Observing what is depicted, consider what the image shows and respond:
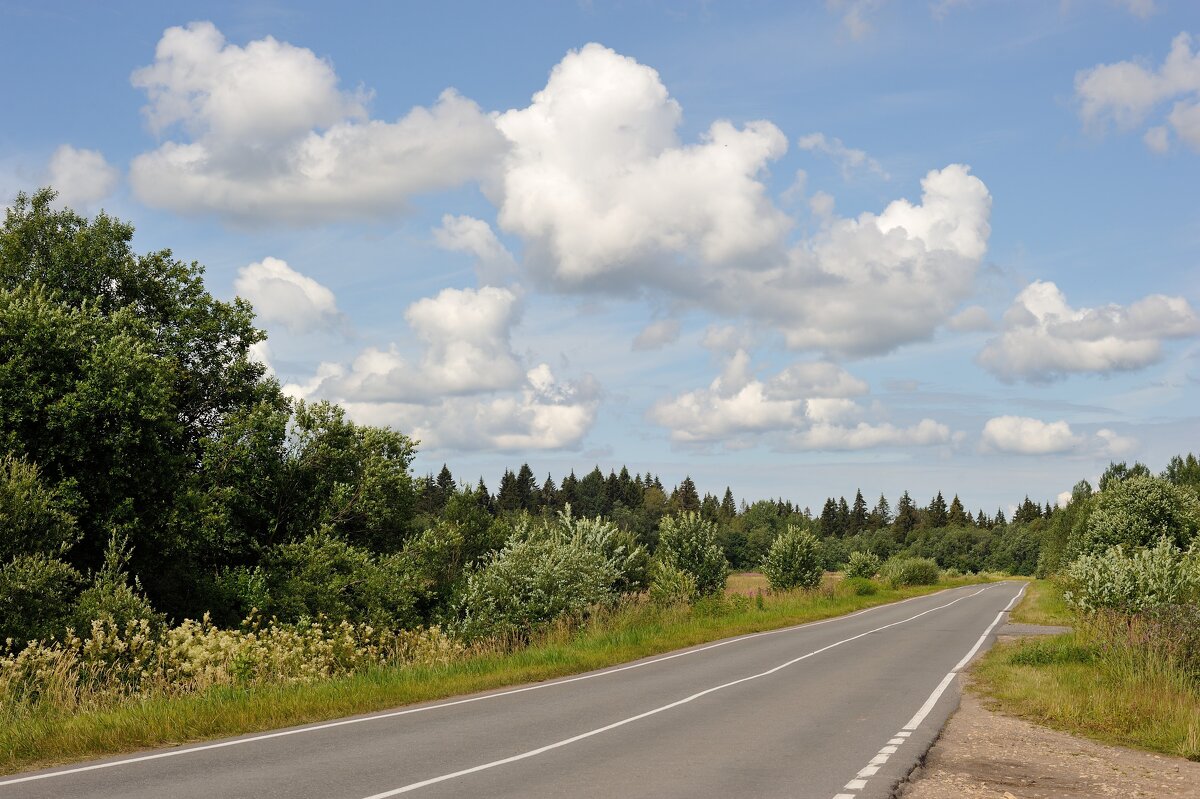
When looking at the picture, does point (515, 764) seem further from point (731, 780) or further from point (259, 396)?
point (259, 396)

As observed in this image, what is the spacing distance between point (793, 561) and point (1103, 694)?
116 ft

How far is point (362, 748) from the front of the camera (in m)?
10.1

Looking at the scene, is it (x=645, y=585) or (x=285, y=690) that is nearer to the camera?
(x=285, y=690)

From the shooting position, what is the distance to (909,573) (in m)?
74.8

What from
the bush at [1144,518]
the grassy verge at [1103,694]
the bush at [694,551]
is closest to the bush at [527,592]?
the grassy verge at [1103,694]

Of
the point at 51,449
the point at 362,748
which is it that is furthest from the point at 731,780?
the point at 51,449

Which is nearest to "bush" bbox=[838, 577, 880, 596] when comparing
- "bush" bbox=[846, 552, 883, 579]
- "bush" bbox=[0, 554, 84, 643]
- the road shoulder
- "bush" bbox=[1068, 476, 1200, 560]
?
"bush" bbox=[846, 552, 883, 579]

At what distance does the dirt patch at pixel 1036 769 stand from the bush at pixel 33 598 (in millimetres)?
17072

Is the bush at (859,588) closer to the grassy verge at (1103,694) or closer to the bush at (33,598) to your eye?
the grassy verge at (1103,694)

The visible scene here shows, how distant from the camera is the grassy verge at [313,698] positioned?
33.1 ft

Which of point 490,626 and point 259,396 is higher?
point 259,396

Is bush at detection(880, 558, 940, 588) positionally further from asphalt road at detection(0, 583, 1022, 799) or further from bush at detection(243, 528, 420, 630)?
asphalt road at detection(0, 583, 1022, 799)

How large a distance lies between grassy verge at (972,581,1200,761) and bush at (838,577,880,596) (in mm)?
35480

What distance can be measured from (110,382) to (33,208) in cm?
1225
